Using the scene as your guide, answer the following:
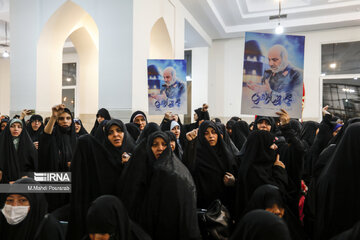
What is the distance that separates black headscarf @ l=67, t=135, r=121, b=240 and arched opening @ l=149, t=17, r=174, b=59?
14.2 feet

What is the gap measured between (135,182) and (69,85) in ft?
32.0

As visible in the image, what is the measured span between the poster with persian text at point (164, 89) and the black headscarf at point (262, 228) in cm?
279

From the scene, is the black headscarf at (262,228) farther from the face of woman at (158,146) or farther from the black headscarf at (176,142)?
the black headscarf at (176,142)

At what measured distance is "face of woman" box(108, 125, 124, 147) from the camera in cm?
214

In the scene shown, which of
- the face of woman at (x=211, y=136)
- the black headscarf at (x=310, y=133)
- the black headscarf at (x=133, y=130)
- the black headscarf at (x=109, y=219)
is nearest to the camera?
the black headscarf at (x=109, y=219)

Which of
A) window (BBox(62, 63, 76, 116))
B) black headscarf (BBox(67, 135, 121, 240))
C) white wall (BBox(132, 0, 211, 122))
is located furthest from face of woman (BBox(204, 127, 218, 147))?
window (BBox(62, 63, 76, 116))

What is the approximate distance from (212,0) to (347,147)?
5.94 m

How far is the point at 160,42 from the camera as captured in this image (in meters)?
5.96

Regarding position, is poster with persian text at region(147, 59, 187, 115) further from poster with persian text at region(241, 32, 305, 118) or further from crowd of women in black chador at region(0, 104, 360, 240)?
poster with persian text at region(241, 32, 305, 118)

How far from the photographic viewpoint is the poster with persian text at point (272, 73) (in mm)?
2438

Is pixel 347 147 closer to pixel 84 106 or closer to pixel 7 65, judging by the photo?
pixel 84 106

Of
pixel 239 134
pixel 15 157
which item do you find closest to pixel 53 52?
pixel 15 157

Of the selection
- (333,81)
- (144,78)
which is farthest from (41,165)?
(333,81)

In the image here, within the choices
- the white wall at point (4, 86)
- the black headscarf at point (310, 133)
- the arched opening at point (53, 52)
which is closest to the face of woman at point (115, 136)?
the black headscarf at point (310, 133)
